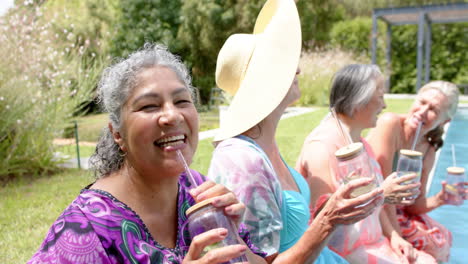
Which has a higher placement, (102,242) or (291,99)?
(291,99)

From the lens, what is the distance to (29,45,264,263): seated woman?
4.37ft

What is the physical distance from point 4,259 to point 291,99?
9.45 feet

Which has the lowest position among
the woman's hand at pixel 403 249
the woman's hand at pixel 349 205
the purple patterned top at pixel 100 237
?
the woman's hand at pixel 403 249

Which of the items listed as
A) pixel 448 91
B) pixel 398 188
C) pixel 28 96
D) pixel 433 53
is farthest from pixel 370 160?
pixel 433 53

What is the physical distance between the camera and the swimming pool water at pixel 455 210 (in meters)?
4.71

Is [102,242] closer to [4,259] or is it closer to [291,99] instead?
[291,99]

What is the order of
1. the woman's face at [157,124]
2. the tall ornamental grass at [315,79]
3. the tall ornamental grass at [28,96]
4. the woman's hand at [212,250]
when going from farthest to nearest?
the tall ornamental grass at [315,79] → the tall ornamental grass at [28,96] → the woman's face at [157,124] → the woman's hand at [212,250]

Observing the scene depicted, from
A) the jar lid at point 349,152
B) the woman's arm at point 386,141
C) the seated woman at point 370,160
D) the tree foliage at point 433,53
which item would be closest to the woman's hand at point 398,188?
the seated woman at point 370,160

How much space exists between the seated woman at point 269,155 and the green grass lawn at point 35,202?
99 centimetres

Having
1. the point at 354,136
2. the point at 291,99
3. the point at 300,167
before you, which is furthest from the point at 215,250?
the point at 354,136

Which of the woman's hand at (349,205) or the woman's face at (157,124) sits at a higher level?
the woman's face at (157,124)

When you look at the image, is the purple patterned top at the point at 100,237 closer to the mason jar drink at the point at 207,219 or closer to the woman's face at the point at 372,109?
the mason jar drink at the point at 207,219

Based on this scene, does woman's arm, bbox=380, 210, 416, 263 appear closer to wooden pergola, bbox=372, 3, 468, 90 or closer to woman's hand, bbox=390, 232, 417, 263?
woman's hand, bbox=390, 232, 417, 263

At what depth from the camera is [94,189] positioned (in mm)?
1495
